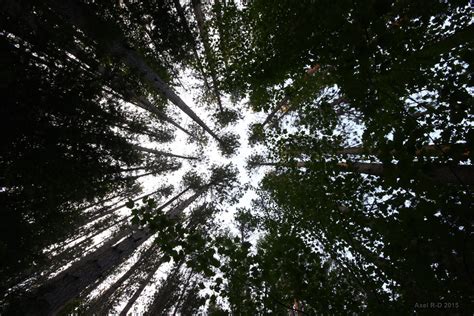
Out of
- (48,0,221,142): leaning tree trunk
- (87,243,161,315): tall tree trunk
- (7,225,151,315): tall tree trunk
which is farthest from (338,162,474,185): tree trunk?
(87,243,161,315): tall tree trunk

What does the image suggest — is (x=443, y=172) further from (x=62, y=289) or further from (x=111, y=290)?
(x=111, y=290)

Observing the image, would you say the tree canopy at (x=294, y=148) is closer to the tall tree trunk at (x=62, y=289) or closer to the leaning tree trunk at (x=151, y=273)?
the tall tree trunk at (x=62, y=289)

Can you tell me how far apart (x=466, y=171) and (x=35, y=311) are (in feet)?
29.2

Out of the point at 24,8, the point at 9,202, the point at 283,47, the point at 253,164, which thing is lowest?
the point at 9,202

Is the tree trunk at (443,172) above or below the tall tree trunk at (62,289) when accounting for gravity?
above

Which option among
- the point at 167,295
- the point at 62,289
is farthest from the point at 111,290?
the point at 62,289

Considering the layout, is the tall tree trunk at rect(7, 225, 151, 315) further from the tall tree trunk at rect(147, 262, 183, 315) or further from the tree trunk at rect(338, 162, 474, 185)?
the tall tree trunk at rect(147, 262, 183, 315)

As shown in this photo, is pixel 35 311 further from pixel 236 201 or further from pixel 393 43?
pixel 236 201

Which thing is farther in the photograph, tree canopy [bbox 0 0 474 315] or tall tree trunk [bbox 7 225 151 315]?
tall tree trunk [bbox 7 225 151 315]

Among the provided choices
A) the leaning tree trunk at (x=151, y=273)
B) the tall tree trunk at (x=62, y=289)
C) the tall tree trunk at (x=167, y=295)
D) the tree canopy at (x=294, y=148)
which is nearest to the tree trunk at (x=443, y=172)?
the tree canopy at (x=294, y=148)

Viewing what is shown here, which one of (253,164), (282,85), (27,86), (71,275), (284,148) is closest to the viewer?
(27,86)

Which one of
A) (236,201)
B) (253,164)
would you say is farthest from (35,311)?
(253,164)

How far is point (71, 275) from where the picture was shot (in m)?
5.30

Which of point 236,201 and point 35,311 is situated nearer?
point 35,311
